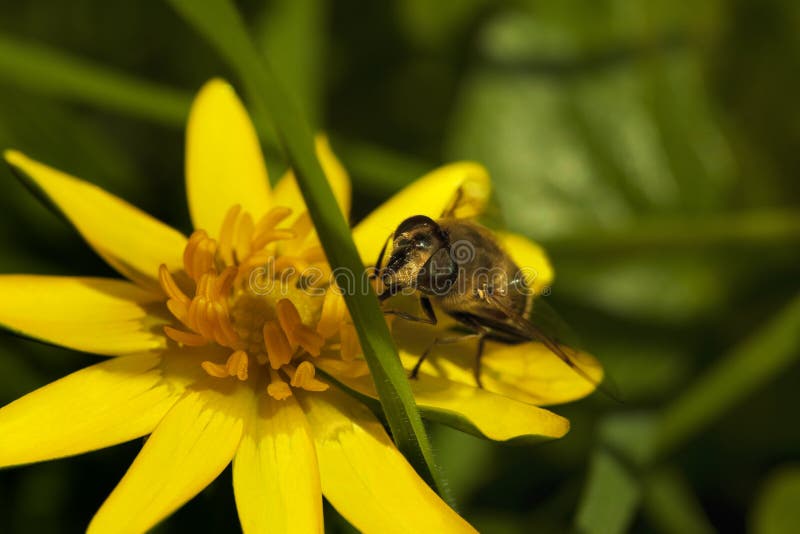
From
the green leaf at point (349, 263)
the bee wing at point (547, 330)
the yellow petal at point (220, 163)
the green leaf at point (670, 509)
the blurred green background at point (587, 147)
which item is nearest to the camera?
the green leaf at point (349, 263)

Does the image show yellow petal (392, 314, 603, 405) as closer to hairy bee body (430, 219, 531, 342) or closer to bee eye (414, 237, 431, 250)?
hairy bee body (430, 219, 531, 342)

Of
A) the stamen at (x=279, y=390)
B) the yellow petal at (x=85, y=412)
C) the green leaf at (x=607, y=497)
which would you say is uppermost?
the stamen at (x=279, y=390)

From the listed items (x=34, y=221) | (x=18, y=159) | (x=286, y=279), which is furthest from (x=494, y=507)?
(x=18, y=159)


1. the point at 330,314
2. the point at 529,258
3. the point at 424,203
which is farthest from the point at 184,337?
the point at 529,258

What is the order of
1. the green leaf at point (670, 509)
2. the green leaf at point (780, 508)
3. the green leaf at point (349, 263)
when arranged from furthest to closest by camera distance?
the green leaf at point (670, 509) → the green leaf at point (780, 508) → the green leaf at point (349, 263)

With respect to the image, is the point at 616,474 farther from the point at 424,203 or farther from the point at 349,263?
the point at 349,263

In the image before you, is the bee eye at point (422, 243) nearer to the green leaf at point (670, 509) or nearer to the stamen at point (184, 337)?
the stamen at point (184, 337)

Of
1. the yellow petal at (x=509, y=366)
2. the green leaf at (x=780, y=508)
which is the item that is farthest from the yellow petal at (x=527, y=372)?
the green leaf at (x=780, y=508)
